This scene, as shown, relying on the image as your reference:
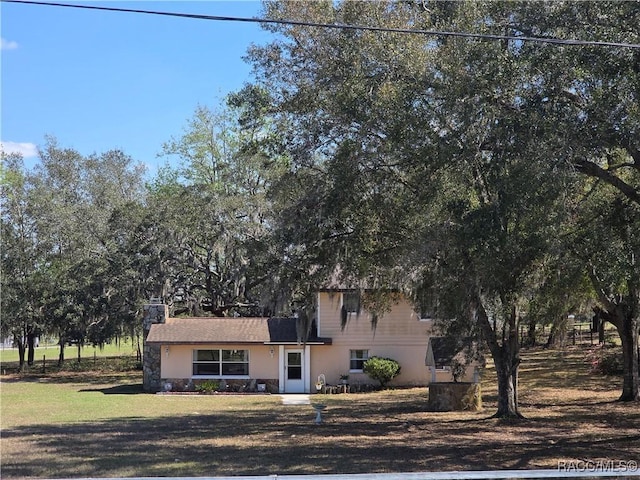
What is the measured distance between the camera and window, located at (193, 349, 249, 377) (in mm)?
29000

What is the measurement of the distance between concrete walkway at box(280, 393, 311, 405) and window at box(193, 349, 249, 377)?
2.35 meters

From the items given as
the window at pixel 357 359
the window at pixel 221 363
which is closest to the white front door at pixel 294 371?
the window at pixel 221 363

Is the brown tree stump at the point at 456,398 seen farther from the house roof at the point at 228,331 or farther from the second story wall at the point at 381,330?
the house roof at the point at 228,331

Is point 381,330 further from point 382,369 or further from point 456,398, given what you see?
point 456,398

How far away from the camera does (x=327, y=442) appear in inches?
547

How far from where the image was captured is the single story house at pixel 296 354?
28734mm

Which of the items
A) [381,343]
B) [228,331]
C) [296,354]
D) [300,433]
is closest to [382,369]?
[381,343]

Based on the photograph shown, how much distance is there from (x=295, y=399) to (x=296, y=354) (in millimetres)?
3679

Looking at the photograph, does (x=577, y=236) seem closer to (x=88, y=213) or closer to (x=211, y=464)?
(x=211, y=464)

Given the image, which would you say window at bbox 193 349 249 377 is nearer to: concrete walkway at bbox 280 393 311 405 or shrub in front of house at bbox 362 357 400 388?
concrete walkway at bbox 280 393 311 405

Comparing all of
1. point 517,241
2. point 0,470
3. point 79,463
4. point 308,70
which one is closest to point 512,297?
point 517,241

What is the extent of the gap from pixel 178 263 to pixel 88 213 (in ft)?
21.9

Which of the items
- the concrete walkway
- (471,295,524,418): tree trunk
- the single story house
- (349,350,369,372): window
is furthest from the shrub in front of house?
(471,295,524,418): tree trunk

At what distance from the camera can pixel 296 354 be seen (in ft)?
95.5
